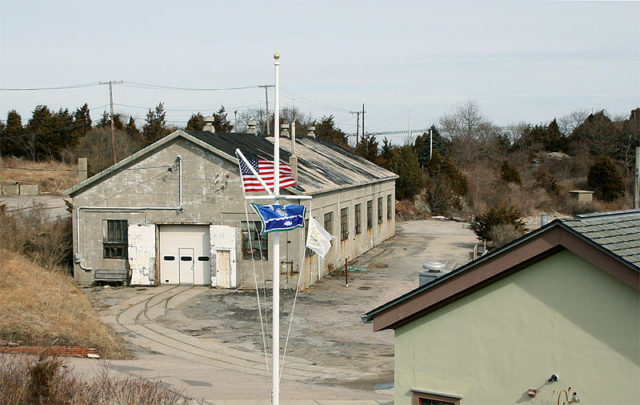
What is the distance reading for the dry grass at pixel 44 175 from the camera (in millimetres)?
56438

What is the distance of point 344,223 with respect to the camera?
1266 inches

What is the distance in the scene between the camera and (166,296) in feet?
81.5

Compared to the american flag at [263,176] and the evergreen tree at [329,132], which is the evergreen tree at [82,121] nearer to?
the evergreen tree at [329,132]

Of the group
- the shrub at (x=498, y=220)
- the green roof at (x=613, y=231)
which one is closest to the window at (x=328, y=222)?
the shrub at (x=498, y=220)

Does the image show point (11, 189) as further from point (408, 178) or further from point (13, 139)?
point (408, 178)

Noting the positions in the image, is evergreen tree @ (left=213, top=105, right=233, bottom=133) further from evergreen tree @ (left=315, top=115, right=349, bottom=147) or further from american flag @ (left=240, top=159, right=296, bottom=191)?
american flag @ (left=240, top=159, right=296, bottom=191)

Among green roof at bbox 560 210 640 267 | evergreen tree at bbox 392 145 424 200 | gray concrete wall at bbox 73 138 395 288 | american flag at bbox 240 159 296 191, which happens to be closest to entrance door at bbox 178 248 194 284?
gray concrete wall at bbox 73 138 395 288

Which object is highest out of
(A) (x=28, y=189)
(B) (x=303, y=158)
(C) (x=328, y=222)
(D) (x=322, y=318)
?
(B) (x=303, y=158)

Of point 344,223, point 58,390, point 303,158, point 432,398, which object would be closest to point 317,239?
point 432,398

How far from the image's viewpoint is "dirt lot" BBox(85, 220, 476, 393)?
57.2 feet

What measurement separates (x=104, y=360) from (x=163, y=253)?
10.8 meters

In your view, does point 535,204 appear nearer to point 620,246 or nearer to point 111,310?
point 111,310

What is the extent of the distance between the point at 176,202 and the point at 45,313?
848 centimetres

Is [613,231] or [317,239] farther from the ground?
[613,231]
